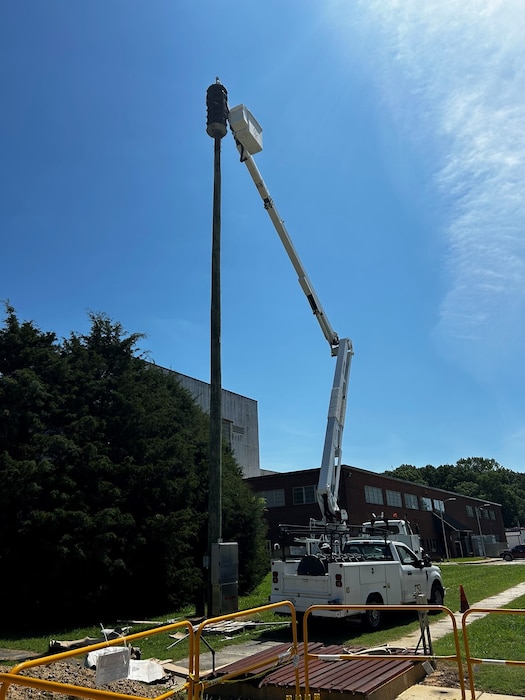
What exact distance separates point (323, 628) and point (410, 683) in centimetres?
576

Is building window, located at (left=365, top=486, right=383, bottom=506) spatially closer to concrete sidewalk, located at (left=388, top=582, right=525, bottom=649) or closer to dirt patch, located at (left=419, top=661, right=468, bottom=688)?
concrete sidewalk, located at (left=388, top=582, right=525, bottom=649)

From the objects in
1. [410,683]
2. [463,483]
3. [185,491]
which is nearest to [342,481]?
[185,491]

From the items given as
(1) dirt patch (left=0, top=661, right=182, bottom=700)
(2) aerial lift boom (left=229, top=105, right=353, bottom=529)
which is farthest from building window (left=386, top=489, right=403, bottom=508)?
(1) dirt patch (left=0, top=661, right=182, bottom=700)

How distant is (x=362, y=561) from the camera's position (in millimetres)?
13086

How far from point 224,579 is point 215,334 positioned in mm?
5547

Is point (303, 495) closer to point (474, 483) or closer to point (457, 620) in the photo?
point (457, 620)

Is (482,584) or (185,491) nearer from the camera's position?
(185,491)

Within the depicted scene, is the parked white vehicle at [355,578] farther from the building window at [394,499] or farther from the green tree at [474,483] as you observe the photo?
the green tree at [474,483]

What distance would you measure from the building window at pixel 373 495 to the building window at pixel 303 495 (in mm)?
5097

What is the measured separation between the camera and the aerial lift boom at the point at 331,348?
52.9ft

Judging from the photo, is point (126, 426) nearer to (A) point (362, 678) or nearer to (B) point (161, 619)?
(B) point (161, 619)

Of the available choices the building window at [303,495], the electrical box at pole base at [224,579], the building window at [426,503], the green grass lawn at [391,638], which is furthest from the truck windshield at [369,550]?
the building window at [426,503]

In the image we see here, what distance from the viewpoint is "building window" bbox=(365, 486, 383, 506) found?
1843 inches

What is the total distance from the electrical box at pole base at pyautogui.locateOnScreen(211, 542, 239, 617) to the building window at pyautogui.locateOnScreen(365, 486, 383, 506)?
36.4m
